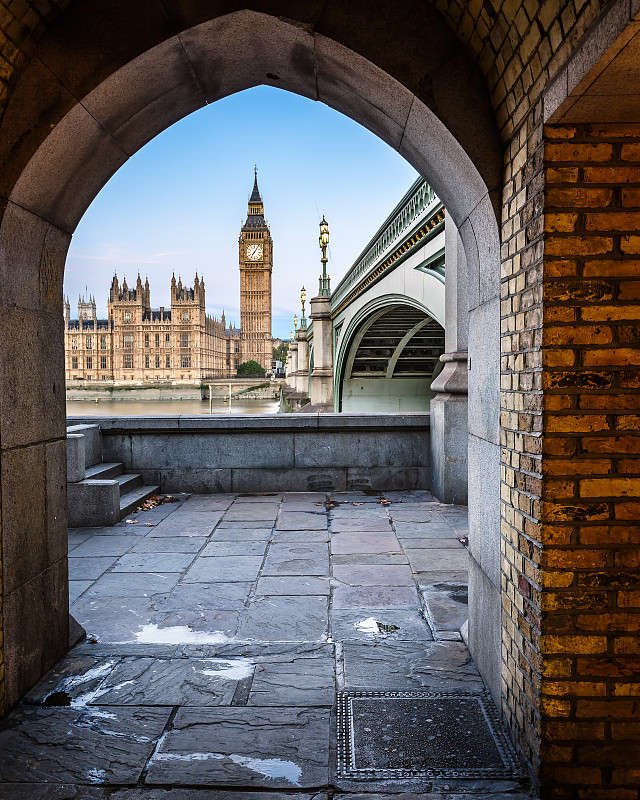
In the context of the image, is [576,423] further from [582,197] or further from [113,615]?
[113,615]

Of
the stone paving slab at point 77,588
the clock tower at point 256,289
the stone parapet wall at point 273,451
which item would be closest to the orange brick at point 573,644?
the stone paving slab at point 77,588

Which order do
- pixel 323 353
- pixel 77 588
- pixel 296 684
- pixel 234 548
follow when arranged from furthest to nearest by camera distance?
pixel 323 353 < pixel 234 548 < pixel 77 588 < pixel 296 684

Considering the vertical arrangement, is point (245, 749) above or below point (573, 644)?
below

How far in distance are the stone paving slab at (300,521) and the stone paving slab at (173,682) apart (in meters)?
2.88

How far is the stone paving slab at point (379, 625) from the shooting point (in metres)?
3.60

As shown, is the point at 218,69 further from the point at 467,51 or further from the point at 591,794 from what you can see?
the point at 591,794

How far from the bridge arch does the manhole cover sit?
23 centimetres

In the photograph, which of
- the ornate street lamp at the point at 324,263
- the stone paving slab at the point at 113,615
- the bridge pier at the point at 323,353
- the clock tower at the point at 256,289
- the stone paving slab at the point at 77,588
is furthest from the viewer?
the clock tower at the point at 256,289

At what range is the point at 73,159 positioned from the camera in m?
3.05

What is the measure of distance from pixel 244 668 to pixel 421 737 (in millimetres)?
1069

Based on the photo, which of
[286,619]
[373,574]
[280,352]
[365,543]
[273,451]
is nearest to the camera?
[286,619]

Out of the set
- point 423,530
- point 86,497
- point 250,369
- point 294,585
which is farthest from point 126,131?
point 250,369

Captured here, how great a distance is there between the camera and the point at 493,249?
111 inches

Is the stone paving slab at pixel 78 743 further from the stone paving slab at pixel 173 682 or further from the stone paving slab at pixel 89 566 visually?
the stone paving slab at pixel 89 566
